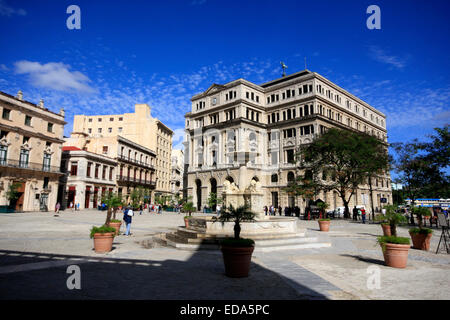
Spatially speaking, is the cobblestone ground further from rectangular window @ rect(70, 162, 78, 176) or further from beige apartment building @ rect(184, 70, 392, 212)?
rectangular window @ rect(70, 162, 78, 176)

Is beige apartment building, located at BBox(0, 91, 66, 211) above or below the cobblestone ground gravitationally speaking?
above

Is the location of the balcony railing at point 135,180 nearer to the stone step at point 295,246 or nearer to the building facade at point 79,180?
the building facade at point 79,180

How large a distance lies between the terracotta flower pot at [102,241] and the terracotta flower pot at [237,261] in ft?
17.2

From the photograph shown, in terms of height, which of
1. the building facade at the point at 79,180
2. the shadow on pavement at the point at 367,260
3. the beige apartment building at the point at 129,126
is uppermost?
the beige apartment building at the point at 129,126

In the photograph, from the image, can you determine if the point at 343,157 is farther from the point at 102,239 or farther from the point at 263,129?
the point at 102,239

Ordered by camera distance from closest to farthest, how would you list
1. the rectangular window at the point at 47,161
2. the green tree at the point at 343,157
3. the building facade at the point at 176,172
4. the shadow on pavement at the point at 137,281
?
the shadow on pavement at the point at 137,281
the green tree at the point at 343,157
the rectangular window at the point at 47,161
the building facade at the point at 176,172

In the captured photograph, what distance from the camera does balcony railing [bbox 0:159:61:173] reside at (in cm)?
3538

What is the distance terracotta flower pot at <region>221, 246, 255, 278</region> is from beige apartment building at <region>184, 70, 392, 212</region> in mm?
38104

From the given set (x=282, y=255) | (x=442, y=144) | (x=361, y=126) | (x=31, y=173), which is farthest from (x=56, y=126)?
(x=361, y=126)

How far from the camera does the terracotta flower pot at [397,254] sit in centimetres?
807

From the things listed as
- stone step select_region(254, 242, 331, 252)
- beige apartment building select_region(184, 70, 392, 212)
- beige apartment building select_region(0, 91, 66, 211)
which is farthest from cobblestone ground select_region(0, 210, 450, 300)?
beige apartment building select_region(184, 70, 392, 212)

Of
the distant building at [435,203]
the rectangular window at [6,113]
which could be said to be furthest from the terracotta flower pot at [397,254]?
the rectangular window at [6,113]

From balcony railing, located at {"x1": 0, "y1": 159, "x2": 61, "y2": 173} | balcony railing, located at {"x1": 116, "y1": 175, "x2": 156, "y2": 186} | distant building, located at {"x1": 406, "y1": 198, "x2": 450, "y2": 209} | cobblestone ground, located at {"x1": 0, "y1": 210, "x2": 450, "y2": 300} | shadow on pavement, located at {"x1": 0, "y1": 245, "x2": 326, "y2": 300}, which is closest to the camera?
shadow on pavement, located at {"x1": 0, "y1": 245, "x2": 326, "y2": 300}

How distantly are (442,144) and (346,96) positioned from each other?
103 feet
